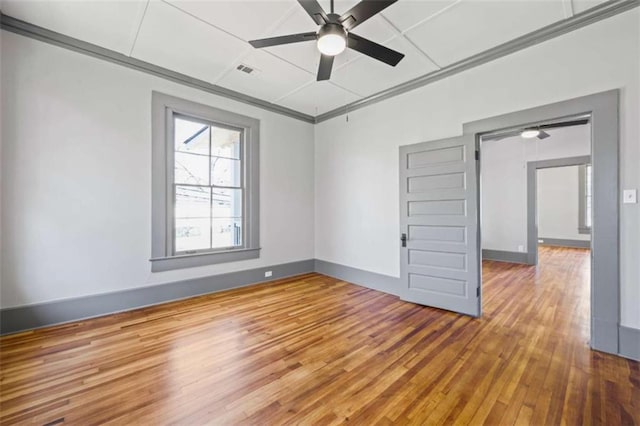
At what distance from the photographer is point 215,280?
4.05 m

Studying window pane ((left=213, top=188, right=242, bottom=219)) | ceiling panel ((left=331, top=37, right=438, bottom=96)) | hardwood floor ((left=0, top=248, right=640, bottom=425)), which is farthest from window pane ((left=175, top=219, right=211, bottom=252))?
ceiling panel ((left=331, top=37, right=438, bottom=96))

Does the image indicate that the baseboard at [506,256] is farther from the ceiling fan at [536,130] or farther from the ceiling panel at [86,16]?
the ceiling panel at [86,16]

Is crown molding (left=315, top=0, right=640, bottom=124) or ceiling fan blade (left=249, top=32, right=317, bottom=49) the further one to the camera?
crown molding (left=315, top=0, right=640, bottom=124)

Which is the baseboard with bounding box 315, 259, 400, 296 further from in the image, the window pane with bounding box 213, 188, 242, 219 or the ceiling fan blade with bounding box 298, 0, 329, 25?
the ceiling fan blade with bounding box 298, 0, 329, 25

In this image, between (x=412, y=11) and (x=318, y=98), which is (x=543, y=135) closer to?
(x=318, y=98)

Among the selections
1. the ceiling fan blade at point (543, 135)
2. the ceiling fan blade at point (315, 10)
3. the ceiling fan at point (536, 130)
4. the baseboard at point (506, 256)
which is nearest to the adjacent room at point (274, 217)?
the ceiling fan blade at point (315, 10)

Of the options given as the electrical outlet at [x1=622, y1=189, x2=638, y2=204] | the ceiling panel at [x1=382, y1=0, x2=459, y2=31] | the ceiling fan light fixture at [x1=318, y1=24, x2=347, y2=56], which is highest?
the ceiling panel at [x1=382, y1=0, x2=459, y2=31]

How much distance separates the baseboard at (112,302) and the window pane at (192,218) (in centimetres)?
56

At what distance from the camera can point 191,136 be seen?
3.95 m

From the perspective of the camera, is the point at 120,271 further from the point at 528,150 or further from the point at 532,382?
the point at 528,150

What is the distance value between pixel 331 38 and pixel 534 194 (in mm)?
6410

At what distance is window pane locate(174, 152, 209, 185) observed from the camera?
380cm

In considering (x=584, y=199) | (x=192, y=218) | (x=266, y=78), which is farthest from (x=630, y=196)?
(x=584, y=199)

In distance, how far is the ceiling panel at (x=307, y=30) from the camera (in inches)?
100
